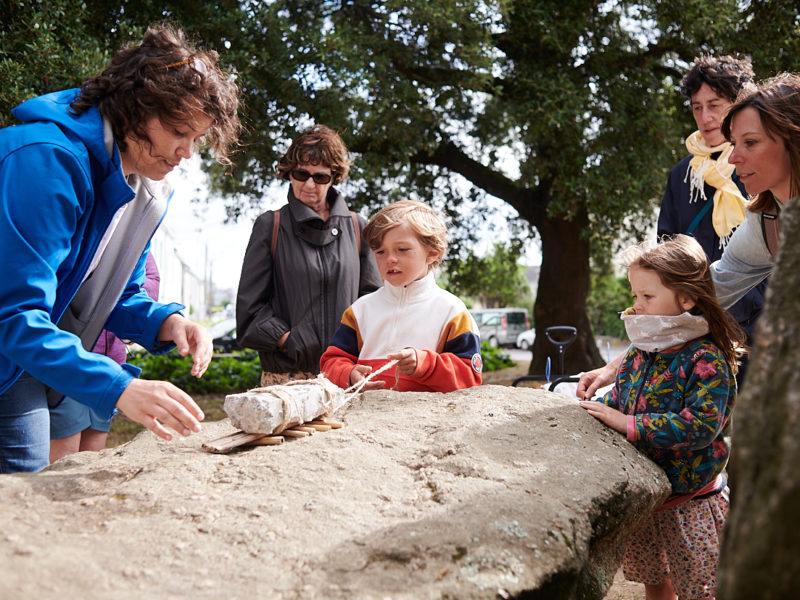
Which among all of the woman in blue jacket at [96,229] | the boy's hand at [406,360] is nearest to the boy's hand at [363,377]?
the boy's hand at [406,360]

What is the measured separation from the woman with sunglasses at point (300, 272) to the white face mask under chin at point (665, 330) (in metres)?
1.68

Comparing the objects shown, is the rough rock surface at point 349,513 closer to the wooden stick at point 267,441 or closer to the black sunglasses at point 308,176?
the wooden stick at point 267,441

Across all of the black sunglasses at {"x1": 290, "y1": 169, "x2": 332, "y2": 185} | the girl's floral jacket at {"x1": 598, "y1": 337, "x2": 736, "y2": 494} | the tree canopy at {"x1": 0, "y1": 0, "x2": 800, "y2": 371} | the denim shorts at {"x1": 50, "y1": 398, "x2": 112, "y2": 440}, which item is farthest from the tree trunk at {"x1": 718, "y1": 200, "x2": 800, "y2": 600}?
the tree canopy at {"x1": 0, "y1": 0, "x2": 800, "y2": 371}

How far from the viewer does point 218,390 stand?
38.8 ft

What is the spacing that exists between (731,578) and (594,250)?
9.50 m

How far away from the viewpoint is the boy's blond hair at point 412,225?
336 centimetres

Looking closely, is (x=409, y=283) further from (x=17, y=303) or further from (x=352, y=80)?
(x=352, y=80)

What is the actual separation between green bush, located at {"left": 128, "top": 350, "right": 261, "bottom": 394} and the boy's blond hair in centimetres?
835

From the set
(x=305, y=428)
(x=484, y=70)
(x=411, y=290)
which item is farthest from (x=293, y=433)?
(x=484, y=70)

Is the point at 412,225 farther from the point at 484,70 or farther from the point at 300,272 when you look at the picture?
the point at 484,70

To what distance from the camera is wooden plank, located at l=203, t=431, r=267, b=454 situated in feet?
7.54

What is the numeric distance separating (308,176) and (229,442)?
1.88 meters

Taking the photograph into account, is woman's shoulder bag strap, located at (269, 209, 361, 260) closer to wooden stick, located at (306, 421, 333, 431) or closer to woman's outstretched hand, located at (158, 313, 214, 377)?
woman's outstretched hand, located at (158, 313, 214, 377)

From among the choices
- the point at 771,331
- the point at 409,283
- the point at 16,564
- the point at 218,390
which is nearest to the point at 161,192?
the point at 409,283
